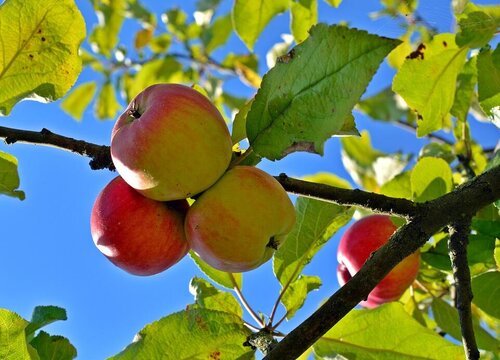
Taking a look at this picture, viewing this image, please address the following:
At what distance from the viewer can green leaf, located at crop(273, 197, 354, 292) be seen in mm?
1440

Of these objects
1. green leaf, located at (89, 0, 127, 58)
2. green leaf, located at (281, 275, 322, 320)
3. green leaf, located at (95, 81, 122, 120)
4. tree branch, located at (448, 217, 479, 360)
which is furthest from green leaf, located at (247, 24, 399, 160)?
green leaf, located at (95, 81, 122, 120)

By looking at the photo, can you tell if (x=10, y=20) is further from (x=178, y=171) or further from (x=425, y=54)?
(x=425, y=54)

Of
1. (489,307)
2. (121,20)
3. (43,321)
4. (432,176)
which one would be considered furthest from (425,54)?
(121,20)

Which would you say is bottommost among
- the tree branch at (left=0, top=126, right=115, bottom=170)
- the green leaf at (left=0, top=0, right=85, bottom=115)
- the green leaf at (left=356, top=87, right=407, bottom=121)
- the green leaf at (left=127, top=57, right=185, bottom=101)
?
the tree branch at (left=0, top=126, right=115, bottom=170)

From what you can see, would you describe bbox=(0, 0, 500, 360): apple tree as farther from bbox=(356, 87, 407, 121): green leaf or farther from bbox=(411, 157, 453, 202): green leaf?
bbox=(356, 87, 407, 121): green leaf

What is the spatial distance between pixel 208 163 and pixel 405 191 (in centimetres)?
88

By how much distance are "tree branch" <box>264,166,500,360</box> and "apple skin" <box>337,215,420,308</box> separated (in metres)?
0.60

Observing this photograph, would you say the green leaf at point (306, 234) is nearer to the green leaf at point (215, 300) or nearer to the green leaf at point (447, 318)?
the green leaf at point (215, 300)

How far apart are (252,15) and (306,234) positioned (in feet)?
2.56

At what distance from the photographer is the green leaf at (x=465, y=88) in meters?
1.86

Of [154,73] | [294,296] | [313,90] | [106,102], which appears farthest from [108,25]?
[313,90]

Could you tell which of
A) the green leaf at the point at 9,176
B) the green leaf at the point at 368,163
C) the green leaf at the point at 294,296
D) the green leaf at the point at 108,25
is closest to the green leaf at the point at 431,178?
the green leaf at the point at 294,296

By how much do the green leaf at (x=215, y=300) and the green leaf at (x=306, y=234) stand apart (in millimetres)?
126

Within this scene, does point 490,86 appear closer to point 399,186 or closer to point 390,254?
point 399,186
